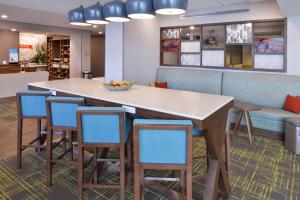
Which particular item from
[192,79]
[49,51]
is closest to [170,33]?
[192,79]

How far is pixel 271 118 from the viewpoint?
4047mm

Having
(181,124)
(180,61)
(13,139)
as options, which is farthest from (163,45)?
(181,124)

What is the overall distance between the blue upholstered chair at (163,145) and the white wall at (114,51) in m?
4.05

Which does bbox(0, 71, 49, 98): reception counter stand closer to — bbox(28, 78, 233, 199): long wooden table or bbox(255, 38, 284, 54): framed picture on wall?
bbox(28, 78, 233, 199): long wooden table

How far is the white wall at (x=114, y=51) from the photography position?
18.2 ft

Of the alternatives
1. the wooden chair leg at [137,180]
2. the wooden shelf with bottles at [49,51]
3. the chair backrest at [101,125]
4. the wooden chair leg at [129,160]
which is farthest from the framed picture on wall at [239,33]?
the wooden shelf with bottles at [49,51]

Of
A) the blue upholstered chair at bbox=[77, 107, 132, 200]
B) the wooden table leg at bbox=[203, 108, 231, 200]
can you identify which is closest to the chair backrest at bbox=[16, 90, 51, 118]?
the blue upholstered chair at bbox=[77, 107, 132, 200]

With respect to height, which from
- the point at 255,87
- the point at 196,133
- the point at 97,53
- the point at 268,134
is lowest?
the point at 268,134

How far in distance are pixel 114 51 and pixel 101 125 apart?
3.87 metres

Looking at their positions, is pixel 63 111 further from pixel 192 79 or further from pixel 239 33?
pixel 239 33

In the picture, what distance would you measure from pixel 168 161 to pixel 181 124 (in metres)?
0.30

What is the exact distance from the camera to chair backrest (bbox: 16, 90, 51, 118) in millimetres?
2770

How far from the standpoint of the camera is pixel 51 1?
15.3 ft

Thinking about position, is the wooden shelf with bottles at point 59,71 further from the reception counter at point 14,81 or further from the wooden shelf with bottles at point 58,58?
the reception counter at point 14,81
